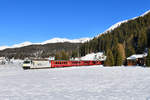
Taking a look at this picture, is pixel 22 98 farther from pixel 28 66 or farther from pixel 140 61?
pixel 140 61

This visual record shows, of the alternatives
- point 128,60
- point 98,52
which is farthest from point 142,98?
point 98,52

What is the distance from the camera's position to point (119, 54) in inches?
2256

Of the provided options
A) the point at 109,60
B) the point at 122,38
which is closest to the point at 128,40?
the point at 122,38

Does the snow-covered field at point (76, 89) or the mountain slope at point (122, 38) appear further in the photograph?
the mountain slope at point (122, 38)

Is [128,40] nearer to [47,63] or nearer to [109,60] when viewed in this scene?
[109,60]

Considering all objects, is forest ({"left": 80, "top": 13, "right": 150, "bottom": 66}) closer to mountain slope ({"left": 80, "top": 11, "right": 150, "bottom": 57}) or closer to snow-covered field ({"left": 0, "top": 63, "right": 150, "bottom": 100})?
mountain slope ({"left": 80, "top": 11, "right": 150, "bottom": 57})

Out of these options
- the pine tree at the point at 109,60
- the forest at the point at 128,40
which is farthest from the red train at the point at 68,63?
the forest at the point at 128,40

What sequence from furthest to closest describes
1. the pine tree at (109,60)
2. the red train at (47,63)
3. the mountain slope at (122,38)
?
the mountain slope at (122,38) → the pine tree at (109,60) → the red train at (47,63)

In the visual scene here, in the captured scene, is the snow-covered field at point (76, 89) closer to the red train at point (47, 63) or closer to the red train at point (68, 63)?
the red train at point (47, 63)

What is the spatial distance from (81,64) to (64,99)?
51.8 metres

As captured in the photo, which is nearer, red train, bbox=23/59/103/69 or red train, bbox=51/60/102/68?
red train, bbox=23/59/103/69

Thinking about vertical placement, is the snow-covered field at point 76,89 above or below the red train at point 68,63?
below

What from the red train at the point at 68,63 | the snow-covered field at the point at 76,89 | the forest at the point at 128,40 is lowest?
the snow-covered field at the point at 76,89

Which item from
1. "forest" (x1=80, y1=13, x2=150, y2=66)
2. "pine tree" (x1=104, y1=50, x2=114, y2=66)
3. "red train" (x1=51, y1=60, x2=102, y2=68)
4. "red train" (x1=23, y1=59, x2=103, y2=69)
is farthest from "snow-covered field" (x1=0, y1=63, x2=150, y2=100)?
"forest" (x1=80, y1=13, x2=150, y2=66)
